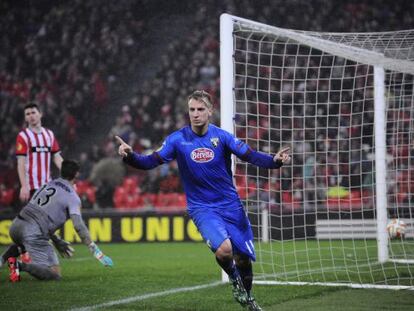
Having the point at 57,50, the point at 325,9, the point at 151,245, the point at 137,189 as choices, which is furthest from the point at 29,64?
the point at 151,245

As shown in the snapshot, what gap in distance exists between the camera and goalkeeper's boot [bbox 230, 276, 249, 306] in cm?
628

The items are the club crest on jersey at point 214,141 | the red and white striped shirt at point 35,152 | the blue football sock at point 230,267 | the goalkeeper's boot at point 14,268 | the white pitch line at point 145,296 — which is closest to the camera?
the blue football sock at point 230,267

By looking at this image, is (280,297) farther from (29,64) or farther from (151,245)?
(29,64)

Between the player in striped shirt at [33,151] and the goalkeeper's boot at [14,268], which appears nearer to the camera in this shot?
the goalkeeper's boot at [14,268]

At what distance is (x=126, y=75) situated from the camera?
25.2m

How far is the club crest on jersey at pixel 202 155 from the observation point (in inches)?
259

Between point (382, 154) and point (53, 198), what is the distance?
14.8ft

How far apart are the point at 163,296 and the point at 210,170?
1787 mm

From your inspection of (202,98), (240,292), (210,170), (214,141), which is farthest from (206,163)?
(240,292)

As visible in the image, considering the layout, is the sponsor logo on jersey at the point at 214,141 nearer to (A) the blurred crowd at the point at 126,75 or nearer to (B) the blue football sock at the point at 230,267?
(B) the blue football sock at the point at 230,267

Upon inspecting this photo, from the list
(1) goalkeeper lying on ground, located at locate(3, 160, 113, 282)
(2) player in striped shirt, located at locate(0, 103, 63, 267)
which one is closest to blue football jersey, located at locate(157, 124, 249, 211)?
(1) goalkeeper lying on ground, located at locate(3, 160, 113, 282)

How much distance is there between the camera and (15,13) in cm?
2728

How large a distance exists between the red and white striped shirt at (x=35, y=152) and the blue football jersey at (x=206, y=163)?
4.13m

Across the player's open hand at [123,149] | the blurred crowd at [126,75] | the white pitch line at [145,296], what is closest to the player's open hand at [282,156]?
the player's open hand at [123,149]
